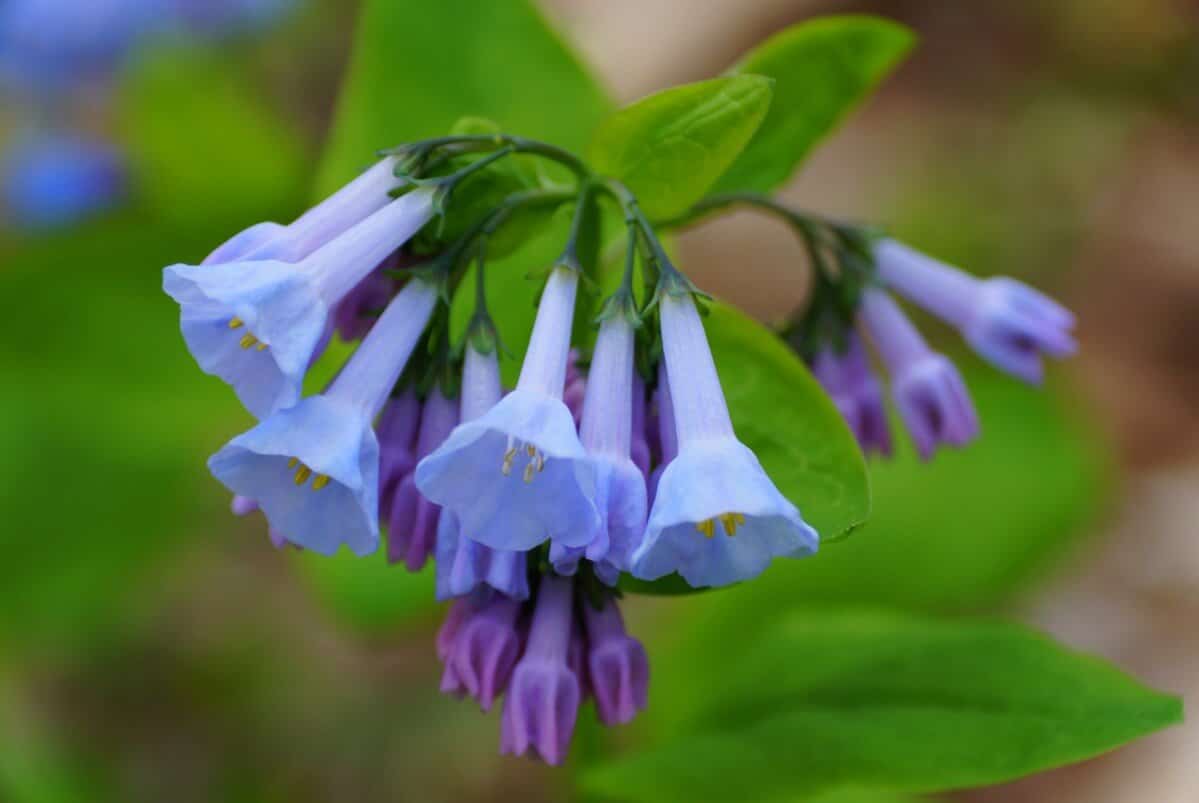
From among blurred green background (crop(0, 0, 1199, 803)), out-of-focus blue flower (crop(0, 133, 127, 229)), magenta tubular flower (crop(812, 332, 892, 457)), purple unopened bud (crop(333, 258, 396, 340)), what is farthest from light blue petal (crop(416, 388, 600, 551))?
out-of-focus blue flower (crop(0, 133, 127, 229))

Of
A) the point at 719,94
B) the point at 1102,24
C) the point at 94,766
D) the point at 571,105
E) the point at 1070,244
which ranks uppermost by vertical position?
the point at 719,94

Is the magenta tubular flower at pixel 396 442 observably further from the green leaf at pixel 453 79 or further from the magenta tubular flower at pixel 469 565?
the green leaf at pixel 453 79

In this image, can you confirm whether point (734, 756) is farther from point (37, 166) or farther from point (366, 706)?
point (37, 166)

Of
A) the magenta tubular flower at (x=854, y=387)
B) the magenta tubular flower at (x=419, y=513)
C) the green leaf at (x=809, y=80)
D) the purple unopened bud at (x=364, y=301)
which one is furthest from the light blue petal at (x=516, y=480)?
the green leaf at (x=809, y=80)

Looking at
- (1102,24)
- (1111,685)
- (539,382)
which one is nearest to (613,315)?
(539,382)

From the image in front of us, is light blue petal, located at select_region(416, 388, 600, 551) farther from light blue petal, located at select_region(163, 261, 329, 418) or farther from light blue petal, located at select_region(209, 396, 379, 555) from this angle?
light blue petal, located at select_region(163, 261, 329, 418)
